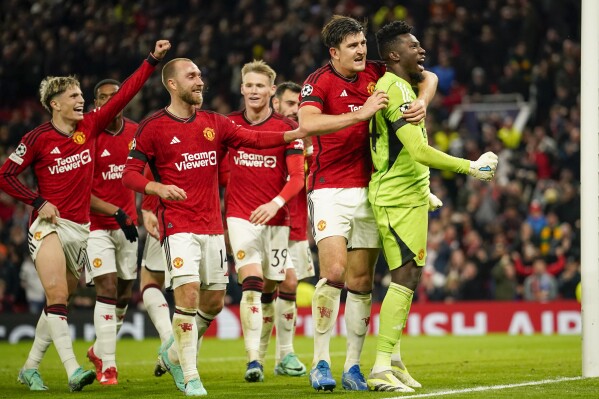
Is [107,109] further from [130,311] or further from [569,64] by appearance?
[569,64]

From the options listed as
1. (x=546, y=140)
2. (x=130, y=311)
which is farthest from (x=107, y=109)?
(x=546, y=140)

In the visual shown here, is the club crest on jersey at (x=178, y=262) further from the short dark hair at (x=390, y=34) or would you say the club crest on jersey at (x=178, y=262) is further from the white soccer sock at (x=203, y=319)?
the short dark hair at (x=390, y=34)

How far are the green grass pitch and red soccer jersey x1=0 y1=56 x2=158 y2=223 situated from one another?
5.54 feet

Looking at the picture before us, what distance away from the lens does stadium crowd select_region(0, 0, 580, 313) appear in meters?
19.6

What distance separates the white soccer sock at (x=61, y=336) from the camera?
29.8 ft

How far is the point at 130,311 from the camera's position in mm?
18812

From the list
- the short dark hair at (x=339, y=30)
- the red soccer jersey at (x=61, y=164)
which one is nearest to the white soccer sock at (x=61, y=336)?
the red soccer jersey at (x=61, y=164)

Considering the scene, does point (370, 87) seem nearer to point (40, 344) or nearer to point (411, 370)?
point (411, 370)

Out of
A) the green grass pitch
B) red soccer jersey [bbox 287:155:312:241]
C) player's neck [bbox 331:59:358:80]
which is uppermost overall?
player's neck [bbox 331:59:358:80]

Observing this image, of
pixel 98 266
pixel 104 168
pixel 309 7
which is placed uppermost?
pixel 309 7

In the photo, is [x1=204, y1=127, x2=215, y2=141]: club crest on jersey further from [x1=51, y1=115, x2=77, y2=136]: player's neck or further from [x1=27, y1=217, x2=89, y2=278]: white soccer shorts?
[x1=27, y1=217, x2=89, y2=278]: white soccer shorts

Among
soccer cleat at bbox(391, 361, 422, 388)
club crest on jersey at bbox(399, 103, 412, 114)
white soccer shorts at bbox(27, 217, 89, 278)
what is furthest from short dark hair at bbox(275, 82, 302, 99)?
soccer cleat at bbox(391, 361, 422, 388)

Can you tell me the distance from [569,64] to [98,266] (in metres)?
14.1

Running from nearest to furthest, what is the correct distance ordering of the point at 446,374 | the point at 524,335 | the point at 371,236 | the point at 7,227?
1. the point at 371,236
2. the point at 446,374
3. the point at 524,335
4. the point at 7,227
